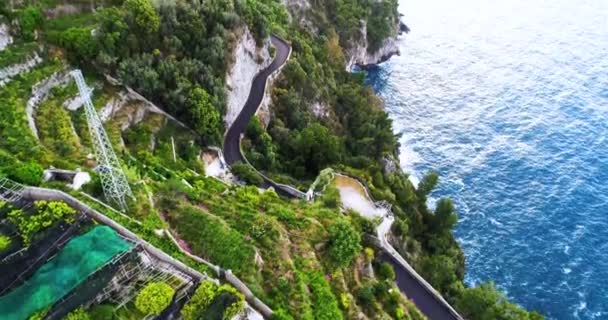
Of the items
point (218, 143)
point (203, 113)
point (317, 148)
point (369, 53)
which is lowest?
point (218, 143)

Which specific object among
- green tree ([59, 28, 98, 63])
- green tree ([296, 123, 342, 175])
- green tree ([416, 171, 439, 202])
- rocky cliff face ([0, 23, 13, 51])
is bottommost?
rocky cliff face ([0, 23, 13, 51])

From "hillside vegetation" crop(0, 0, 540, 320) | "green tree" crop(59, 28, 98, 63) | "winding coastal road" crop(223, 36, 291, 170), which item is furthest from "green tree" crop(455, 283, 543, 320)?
"green tree" crop(59, 28, 98, 63)

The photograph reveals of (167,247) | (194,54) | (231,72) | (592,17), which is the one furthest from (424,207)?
(592,17)

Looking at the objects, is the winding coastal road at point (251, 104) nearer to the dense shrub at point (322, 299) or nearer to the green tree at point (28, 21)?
the green tree at point (28, 21)

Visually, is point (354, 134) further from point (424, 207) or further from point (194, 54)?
point (194, 54)

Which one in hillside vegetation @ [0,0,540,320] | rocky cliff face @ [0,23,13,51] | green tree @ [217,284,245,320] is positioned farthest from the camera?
rocky cliff face @ [0,23,13,51]

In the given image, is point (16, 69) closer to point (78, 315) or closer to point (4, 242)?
point (4, 242)

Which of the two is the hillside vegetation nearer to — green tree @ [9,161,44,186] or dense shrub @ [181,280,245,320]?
green tree @ [9,161,44,186]

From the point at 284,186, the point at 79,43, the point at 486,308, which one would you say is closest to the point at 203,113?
the point at 284,186
